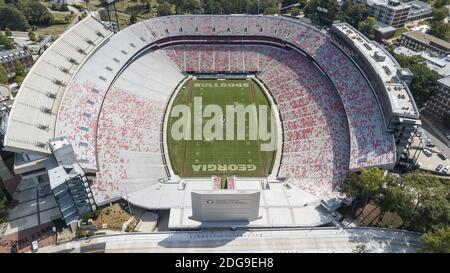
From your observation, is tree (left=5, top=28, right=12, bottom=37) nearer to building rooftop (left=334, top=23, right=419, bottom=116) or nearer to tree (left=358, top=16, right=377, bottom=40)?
building rooftop (left=334, top=23, right=419, bottom=116)

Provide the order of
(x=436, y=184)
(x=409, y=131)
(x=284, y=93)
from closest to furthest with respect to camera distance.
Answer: (x=436, y=184), (x=409, y=131), (x=284, y=93)

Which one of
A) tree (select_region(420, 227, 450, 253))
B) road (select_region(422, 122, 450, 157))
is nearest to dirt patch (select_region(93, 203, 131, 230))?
tree (select_region(420, 227, 450, 253))

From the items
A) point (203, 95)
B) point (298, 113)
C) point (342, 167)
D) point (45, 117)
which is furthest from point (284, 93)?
point (45, 117)

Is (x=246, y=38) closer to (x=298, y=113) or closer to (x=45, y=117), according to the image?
(x=298, y=113)

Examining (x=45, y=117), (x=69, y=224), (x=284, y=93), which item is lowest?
(x=69, y=224)

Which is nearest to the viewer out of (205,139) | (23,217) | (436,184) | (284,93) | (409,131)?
(436,184)

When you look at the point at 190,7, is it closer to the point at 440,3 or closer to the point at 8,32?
the point at 8,32

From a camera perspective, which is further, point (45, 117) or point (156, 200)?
point (45, 117)

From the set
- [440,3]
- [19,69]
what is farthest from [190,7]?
[440,3]
